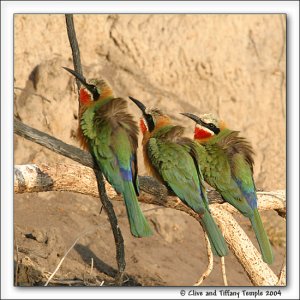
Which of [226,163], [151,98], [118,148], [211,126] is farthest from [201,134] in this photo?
[151,98]

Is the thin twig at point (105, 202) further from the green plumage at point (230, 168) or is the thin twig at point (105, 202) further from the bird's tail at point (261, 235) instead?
the bird's tail at point (261, 235)

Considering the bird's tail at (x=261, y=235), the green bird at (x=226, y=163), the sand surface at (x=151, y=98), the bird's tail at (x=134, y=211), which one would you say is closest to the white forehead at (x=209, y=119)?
the green bird at (x=226, y=163)

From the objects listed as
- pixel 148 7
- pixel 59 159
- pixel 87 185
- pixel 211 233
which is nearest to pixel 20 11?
pixel 148 7

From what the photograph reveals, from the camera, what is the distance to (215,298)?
351 centimetres

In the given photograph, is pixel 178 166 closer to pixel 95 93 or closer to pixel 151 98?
pixel 95 93

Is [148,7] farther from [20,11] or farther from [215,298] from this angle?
[215,298]

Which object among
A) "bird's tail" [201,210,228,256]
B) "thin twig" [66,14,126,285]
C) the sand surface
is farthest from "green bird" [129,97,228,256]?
the sand surface

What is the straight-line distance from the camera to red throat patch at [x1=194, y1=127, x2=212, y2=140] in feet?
10.9

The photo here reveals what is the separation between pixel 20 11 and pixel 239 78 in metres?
2.11

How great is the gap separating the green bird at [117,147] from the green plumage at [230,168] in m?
0.27

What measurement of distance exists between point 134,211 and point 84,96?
1.42 feet

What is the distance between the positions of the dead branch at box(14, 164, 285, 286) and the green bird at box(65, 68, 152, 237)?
0.20 m

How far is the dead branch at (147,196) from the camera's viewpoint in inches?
132

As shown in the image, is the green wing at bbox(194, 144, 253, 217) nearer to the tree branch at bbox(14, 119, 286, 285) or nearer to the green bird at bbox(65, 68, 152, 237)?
the tree branch at bbox(14, 119, 286, 285)
